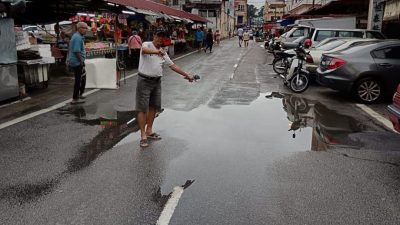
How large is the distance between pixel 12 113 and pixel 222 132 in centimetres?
463

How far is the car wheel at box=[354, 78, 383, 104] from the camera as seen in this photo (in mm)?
11000

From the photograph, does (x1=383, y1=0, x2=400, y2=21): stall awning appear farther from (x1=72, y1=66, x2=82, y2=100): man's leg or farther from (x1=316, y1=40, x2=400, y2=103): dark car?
(x1=72, y1=66, x2=82, y2=100): man's leg

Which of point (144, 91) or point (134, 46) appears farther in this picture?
point (134, 46)

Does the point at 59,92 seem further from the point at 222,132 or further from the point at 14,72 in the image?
the point at 222,132

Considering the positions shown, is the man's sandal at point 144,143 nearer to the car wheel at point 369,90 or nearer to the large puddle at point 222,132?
the large puddle at point 222,132

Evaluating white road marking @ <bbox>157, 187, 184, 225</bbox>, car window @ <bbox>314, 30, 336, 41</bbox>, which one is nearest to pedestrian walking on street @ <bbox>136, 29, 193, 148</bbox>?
white road marking @ <bbox>157, 187, 184, 225</bbox>

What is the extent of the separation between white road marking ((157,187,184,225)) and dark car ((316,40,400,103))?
7142 millimetres

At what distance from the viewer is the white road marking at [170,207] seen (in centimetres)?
435

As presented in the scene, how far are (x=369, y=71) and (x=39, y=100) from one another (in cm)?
814

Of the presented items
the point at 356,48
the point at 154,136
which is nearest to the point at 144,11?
the point at 356,48

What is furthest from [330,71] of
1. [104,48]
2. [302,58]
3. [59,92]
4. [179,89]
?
[104,48]

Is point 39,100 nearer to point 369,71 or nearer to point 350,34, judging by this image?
point 369,71

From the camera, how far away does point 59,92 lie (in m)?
12.5

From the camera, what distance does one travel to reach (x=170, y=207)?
4676 mm
